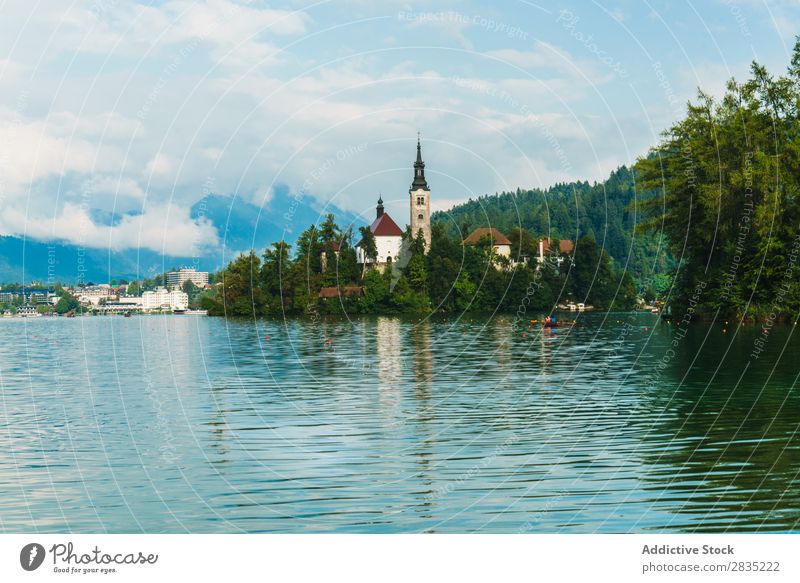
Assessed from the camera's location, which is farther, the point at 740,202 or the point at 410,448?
the point at 740,202

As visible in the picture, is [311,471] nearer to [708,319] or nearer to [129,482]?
[129,482]

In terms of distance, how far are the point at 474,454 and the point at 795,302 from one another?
2664 inches

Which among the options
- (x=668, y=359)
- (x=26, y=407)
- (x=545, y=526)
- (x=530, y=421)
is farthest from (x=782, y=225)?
(x=545, y=526)

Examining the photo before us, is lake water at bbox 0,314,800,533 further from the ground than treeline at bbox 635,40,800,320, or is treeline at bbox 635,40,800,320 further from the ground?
treeline at bbox 635,40,800,320

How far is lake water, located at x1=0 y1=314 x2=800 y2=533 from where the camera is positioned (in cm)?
1977

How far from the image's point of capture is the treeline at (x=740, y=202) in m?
84.7

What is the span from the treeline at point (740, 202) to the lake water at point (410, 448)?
3386 centimetres

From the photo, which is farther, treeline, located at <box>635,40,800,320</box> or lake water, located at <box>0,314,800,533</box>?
treeline, located at <box>635,40,800,320</box>

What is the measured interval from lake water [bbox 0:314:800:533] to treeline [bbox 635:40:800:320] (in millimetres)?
33858

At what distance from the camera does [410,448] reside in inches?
1074

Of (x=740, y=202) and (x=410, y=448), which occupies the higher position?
(x=740, y=202)

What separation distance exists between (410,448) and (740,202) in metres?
69.0

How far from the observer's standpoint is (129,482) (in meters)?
23.2

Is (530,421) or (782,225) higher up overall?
(782,225)
